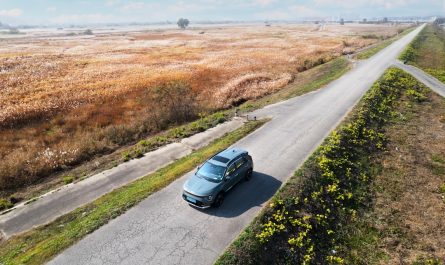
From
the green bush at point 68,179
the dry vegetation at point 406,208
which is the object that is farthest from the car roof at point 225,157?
the green bush at point 68,179

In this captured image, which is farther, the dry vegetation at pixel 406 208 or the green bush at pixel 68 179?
the green bush at pixel 68 179

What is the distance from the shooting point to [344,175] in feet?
59.3

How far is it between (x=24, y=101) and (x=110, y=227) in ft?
96.5

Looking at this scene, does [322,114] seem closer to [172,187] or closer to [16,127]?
[172,187]

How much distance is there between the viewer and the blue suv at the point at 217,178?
14.7 meters

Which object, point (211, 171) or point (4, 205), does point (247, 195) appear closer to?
point (211, 171)

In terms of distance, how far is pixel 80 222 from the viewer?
48.3 ft

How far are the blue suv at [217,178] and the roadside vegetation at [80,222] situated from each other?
8.70 feet

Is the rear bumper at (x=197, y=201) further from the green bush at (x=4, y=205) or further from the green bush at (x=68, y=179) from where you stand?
the green bush at (x=4, y=205)

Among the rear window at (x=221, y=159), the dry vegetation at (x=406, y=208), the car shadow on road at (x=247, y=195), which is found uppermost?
the rear window at (x=221, y=159)

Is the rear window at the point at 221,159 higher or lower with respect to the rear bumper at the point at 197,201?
higher

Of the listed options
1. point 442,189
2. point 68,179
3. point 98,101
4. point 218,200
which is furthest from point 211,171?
point 98,101

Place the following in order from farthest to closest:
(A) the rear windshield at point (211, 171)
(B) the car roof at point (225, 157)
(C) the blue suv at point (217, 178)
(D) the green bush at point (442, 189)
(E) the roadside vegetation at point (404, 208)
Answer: (D) the green bush at point (442, 189)
(B) the car roof at point (225, 157)
(A) the rear windshield at point (211, 171)
(C) the blue suv at point (217, 178)
(E) the roadside vegetation at point (404, 208)

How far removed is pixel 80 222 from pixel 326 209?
38.1ft
